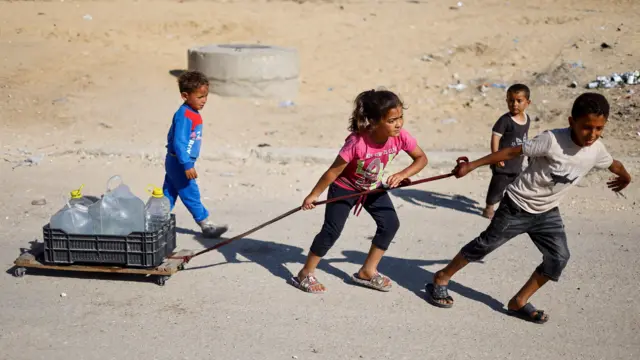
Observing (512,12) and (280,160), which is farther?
(512,12)

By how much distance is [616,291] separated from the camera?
17.1ft

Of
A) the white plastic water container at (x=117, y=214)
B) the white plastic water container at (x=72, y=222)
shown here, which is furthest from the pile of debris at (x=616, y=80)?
the white plastic water container at (x=72, y=222)

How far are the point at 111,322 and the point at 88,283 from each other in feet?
2.30

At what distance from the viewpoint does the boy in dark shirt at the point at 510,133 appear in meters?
6.57

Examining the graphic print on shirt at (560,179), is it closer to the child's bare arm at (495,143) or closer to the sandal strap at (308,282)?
the sandal strap at (308,282)

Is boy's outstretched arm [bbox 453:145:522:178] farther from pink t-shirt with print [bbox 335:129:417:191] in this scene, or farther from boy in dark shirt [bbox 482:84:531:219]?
boy in dark shirt [bbox 482:84:531:219]

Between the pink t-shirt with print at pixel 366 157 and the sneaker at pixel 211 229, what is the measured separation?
5.03 ft

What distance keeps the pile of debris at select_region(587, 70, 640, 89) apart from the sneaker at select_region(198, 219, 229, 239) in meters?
7.66

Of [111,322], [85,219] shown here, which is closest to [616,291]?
[111,322]

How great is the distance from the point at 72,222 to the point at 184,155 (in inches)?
38.9

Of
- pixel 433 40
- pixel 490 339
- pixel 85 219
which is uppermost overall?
pixel 433 40

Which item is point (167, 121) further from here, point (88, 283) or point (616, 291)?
point (616, 291)

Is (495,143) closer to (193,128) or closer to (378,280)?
(378,280)

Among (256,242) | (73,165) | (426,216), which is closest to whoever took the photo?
(256,242)
